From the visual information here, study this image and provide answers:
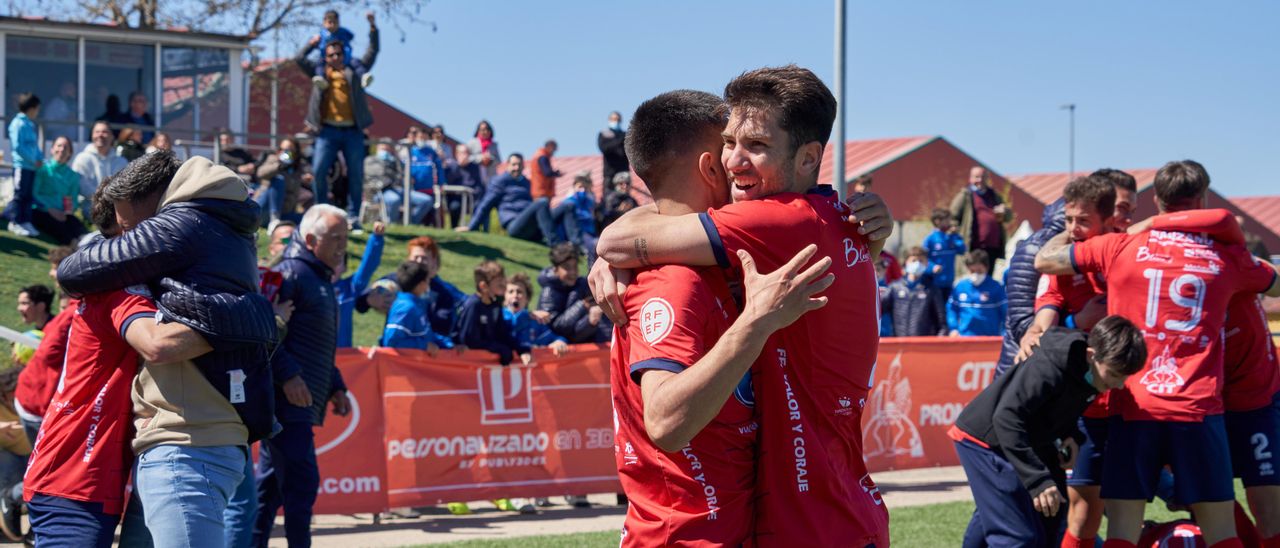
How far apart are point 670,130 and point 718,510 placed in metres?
0.82

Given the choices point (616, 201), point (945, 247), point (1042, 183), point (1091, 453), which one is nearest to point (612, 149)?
point (616, 201)

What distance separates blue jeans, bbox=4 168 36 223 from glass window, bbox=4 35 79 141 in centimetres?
595

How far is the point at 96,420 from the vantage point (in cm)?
423

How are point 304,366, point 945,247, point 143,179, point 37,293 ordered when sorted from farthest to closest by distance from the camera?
point 945,247, point 37,293, point 304,366, point 143,179

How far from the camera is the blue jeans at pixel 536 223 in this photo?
17.5m

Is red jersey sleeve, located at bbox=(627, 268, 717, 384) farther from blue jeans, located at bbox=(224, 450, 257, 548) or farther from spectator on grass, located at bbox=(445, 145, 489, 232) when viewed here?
spectator on grass, located at bbox=(445, 145, 489, 232)

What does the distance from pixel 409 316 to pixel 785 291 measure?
23.7 ft

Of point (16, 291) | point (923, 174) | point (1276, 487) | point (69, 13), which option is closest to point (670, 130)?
point (1276, 487)

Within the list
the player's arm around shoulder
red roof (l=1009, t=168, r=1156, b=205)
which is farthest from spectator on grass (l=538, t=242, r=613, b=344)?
red roof (l=1009, t=168, r=1156, b=205)

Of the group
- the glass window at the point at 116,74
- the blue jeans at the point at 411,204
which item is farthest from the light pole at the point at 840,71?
the glass window at the point at 116,74

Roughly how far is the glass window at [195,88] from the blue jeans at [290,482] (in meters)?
15.1

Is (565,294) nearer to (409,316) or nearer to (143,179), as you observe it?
(409,316)

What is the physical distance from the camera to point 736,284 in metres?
2.84

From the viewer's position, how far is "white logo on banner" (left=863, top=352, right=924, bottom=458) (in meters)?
11.3
